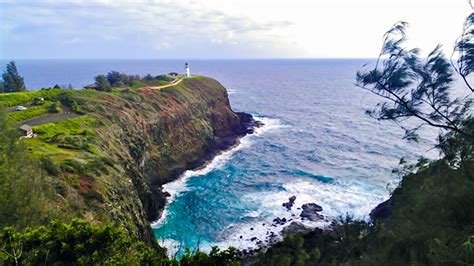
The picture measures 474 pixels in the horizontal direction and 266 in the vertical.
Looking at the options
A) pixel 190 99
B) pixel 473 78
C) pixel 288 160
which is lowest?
pixel 288 160

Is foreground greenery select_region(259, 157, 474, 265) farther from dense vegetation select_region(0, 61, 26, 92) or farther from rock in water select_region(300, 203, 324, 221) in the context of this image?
dense vegetation select_region(0, 61, 26, 92)

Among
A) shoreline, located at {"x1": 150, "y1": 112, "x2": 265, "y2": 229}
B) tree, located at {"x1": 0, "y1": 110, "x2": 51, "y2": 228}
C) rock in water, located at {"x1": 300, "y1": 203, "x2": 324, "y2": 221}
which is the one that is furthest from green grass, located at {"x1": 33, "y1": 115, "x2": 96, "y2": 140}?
rock in water, located at {"x1": 300, "y1": 203, "x2": 324, "y2": 221}

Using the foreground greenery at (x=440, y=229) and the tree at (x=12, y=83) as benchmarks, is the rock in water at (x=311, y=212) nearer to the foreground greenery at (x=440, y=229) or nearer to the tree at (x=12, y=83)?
A: the foreground greenery at (x=440, y=229)

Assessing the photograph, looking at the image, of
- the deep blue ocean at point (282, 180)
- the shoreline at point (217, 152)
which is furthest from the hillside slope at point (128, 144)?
the deep blue ocean at point (282, 180)

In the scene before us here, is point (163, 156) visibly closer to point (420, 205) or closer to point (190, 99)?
→ point (190, 99)

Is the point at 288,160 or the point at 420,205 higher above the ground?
the point at 420,205

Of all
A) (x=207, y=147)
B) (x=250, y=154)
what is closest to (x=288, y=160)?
(x=250, y=154)

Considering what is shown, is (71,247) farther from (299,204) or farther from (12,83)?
(12,83)
